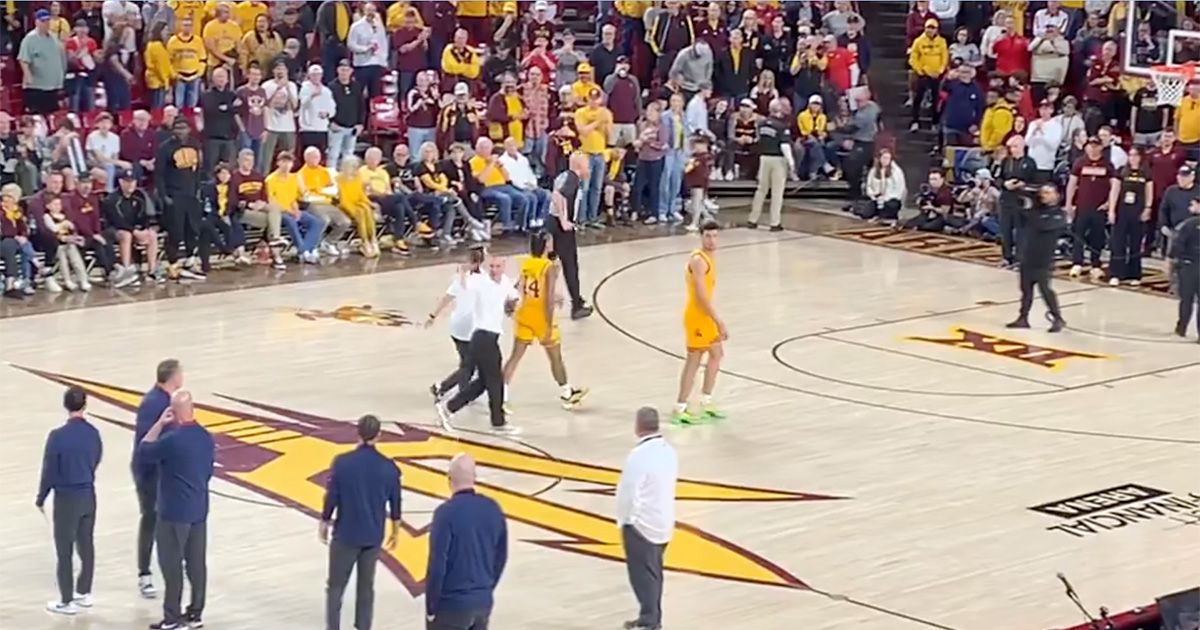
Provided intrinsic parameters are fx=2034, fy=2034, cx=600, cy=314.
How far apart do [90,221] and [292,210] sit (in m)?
2.62

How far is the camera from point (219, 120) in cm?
2428

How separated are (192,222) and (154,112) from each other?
312 cm

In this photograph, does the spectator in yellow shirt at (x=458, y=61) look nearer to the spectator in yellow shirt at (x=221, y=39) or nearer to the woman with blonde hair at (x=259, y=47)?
the woman with blonde hair at (x=259, y=47)

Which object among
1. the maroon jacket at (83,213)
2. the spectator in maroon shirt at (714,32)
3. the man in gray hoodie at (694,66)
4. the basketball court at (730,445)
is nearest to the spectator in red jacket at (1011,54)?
the spectator in maroon shirt at (714,32)

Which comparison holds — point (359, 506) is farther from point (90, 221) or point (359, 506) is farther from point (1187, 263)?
point (90, 221)

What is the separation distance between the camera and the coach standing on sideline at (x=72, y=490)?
1170cm

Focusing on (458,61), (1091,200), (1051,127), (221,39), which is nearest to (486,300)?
(1091,200)

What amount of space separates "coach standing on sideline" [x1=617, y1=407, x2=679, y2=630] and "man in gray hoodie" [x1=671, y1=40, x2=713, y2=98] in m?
17.4

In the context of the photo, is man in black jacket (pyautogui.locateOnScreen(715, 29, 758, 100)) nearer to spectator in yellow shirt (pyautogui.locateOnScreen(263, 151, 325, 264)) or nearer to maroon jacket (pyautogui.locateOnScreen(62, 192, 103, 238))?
spectator in yellow shirt (pyautogui.locateOnScreen(263, 151, 325, 264))

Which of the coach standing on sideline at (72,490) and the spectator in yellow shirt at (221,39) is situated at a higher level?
the spectator in yellow shirt at (221,39)

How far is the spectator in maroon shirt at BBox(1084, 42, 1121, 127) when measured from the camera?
2706 cm

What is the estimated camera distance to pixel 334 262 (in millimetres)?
23984

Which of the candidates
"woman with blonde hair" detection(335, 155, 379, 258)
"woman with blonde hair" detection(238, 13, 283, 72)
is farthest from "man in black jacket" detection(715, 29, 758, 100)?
"woman with blonde hair" detection(335, 155, 379, 258)

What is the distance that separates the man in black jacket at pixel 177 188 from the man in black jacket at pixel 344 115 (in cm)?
338
